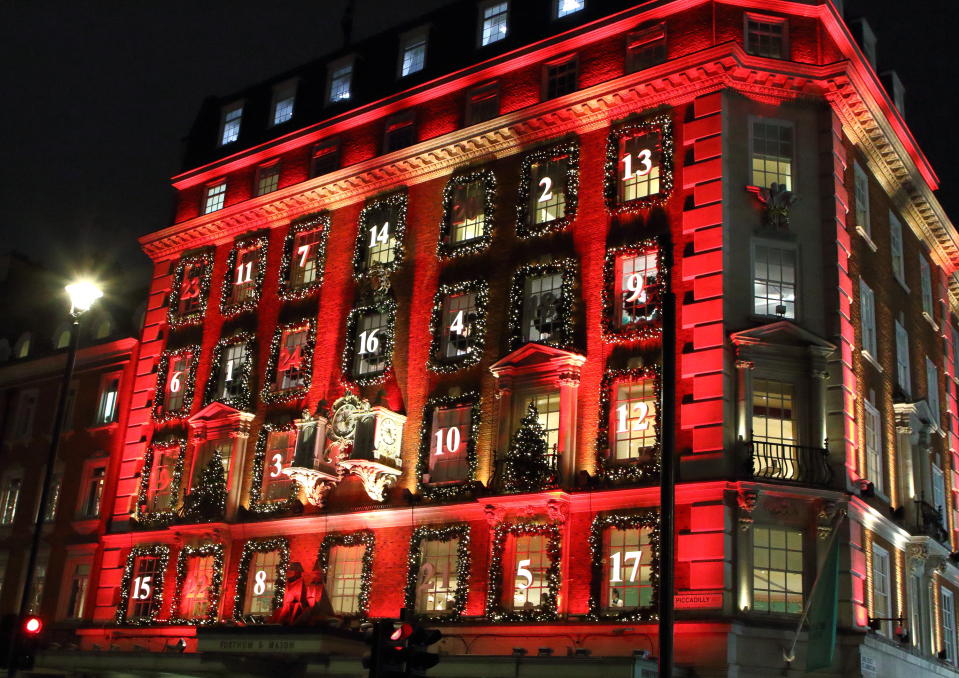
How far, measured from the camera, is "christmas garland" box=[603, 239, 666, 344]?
29375mm

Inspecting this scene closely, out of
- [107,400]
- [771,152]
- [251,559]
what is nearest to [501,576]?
[251,559]

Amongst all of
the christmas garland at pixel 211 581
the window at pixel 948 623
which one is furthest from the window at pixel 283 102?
the window at pixel 948 623

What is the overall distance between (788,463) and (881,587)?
4.64 meters

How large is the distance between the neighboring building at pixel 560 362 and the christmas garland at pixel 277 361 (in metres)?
0.11

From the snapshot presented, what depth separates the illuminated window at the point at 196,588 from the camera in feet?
117

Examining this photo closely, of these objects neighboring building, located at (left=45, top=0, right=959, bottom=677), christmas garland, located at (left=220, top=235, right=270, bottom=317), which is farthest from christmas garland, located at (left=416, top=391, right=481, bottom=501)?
christmas garland, located at (left=220, top=235, right=270, bottom=317)

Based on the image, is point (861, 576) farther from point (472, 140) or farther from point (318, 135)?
point (318, 135)

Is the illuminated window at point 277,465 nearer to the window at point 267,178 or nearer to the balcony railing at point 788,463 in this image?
the window at point 267,178

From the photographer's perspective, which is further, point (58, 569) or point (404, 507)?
point (58, 569)

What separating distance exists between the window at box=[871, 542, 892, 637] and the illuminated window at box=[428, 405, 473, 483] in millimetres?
10677

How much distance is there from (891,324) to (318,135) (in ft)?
63.7

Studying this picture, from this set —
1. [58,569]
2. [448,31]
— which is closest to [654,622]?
[448,31]

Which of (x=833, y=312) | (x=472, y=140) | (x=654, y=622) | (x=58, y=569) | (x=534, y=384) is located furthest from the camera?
(x=58, y=569)

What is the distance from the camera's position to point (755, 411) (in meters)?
27.8
